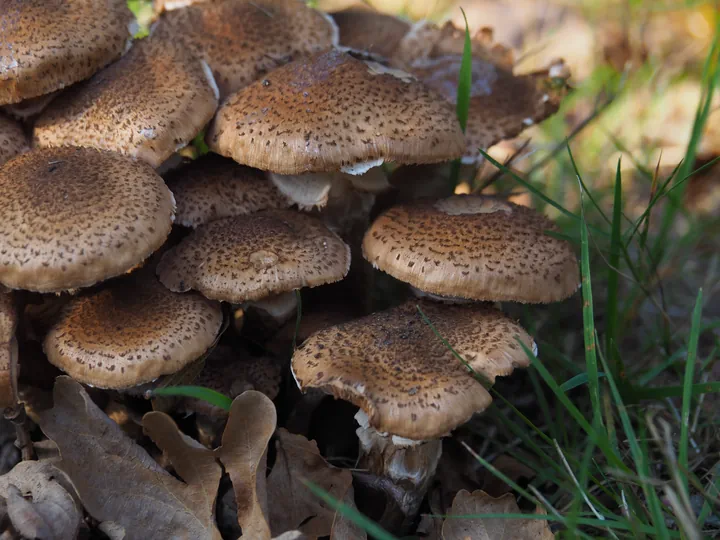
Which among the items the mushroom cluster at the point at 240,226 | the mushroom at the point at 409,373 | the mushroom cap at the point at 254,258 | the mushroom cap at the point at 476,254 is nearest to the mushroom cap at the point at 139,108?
the mushroom cluster at the point at 240,226

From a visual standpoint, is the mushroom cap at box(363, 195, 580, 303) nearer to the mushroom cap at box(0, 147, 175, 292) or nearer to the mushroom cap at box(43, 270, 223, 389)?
the mushroom cap at box(43, 270, 223, 389)

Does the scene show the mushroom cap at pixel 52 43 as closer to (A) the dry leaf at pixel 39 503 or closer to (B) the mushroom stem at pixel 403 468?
(A) the dry leaf at pixel 39 503

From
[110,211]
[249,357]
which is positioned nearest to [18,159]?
[110,211]

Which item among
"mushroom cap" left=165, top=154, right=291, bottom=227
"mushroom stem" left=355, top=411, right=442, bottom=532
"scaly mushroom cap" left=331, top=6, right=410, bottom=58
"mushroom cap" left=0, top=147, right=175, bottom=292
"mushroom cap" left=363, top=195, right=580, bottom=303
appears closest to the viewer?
"mushroom cap" left=0, top=147, right=175, bottom=292

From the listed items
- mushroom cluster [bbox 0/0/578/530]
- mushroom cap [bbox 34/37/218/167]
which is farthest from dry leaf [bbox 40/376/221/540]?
mushroom cap [bbox 34/37/218/167]

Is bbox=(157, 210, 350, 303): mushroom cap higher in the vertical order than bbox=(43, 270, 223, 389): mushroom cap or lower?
higher

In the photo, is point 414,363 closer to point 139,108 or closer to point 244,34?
point 139,108
